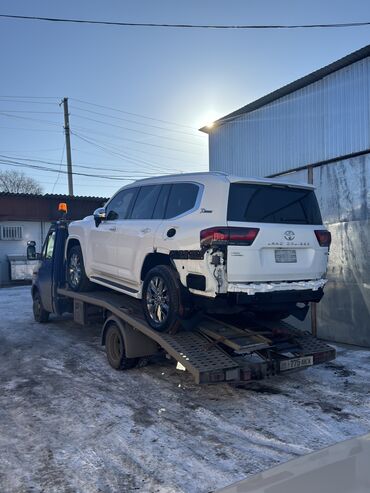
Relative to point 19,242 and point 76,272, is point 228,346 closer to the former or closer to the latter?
point 76,272

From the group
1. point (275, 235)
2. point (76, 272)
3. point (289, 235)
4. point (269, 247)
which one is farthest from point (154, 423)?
point (76, 272)

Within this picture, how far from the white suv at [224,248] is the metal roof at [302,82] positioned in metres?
3.64

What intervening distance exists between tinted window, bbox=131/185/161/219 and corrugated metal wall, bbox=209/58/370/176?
13.2 feet

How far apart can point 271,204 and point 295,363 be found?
6.28 ft

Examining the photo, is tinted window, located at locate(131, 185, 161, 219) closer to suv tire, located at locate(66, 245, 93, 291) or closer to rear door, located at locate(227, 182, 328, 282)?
rear door, located at locate(227, 182, 328, 282)

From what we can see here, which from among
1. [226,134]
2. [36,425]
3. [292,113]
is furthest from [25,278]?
[36,425]

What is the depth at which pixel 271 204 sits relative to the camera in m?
5.40

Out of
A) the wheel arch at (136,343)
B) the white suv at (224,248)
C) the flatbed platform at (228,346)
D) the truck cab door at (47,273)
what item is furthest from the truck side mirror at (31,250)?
the wheel arch at (136,343)

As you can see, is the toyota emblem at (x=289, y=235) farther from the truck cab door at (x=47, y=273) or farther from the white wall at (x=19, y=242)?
the white wall at (x=19, y=242)

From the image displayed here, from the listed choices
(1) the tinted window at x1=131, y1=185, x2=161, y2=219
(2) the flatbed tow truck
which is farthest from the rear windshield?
(1) the tinted window at x1=131, y1=185, x2=161, y2=219

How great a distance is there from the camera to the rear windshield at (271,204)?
514cm

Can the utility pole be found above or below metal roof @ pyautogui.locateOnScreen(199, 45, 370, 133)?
above

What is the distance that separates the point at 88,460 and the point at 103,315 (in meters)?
4.05

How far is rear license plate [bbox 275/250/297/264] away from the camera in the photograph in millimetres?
5227
